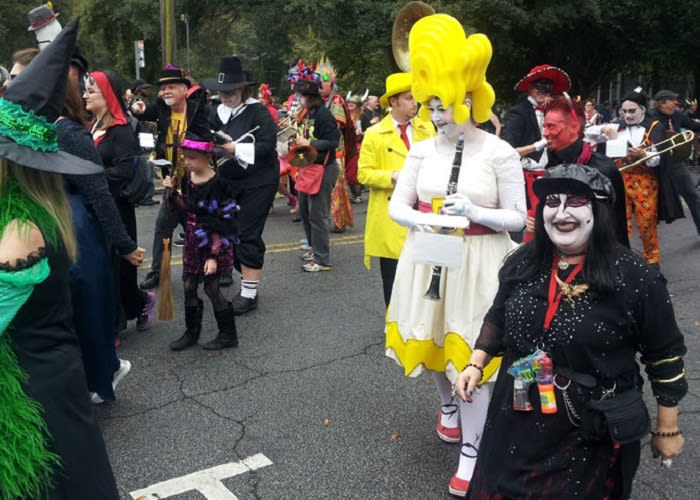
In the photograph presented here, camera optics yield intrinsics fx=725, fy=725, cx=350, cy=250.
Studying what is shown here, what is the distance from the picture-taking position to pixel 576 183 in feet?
7.76

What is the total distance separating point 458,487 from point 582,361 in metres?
1.30

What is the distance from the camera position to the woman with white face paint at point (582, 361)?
231 centimetres

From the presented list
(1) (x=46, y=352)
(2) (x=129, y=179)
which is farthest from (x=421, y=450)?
(2) (x=129, y=179)

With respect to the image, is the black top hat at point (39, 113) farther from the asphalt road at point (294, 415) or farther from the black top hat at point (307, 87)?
the black top hat at point (307, 87)

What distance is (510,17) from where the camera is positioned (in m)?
22.9

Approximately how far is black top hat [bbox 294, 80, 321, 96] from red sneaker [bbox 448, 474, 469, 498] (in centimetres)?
497

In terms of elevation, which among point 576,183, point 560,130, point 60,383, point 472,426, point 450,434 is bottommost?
point 450,434

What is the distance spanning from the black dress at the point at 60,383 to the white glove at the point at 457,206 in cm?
160

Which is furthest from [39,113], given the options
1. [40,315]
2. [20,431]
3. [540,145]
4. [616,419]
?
[540,145]

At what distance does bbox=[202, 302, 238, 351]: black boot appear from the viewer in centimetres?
527

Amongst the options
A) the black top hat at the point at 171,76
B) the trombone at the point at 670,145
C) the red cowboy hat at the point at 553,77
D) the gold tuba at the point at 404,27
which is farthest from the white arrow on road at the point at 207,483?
the trombone at the point at 670,145

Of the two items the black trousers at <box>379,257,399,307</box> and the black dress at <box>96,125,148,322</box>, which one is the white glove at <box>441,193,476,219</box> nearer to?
the black trousers at <box>379,257,399,307</box>

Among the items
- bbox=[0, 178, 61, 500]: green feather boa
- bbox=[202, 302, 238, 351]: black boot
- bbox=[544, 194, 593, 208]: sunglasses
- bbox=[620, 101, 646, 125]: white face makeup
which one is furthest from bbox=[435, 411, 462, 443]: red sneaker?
bbox=[620, 101, 646, 125]: white face makeup

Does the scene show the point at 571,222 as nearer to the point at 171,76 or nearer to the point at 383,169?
the point at 383,169
